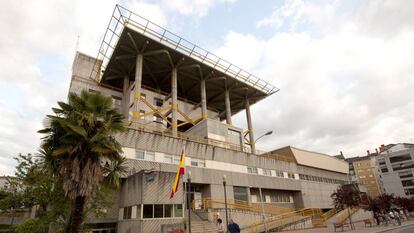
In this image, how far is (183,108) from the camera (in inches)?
1706

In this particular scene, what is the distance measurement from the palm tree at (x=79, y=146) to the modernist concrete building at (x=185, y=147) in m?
6.50

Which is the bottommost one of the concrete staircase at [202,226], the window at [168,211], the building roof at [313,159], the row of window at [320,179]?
the concrete staircase at [202,226]

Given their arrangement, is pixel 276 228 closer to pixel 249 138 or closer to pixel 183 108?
pixel 249 138

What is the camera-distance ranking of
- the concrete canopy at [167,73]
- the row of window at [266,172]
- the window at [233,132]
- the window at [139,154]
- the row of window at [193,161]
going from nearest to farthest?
the window at [139,154] → the row of window at [193,161] → the row of window at [266,172] → the concrete canopy at [167,73] → the window at [233,132]

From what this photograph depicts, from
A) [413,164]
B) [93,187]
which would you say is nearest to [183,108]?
[93,187]

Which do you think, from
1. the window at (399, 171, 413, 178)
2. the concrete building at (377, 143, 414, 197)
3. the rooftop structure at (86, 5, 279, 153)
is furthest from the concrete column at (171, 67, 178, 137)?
the window at (399, 171, 413, 178)

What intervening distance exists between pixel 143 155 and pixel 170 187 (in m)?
6.32

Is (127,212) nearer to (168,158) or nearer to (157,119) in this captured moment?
(168,158)

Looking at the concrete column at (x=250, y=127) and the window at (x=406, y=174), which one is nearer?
the concrete column at (x=250, y=127)

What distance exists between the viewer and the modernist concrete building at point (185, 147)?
21.1 metres

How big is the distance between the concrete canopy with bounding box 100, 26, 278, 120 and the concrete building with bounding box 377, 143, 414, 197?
237 ft

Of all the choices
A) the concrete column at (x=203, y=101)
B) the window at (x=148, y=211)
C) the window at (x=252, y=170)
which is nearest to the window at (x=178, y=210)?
the window at (x=148, y=211)

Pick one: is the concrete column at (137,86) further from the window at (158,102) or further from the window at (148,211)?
the window at (148,211)

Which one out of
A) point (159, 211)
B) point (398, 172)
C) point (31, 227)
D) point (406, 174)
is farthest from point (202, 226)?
point (398, 172)
